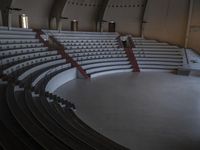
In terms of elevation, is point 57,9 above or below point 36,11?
above

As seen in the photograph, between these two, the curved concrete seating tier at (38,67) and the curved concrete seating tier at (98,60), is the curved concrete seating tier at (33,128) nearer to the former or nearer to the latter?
the curved concrete seating tier at (38,67)

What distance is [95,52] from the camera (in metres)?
16.1

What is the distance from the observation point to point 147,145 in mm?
5840

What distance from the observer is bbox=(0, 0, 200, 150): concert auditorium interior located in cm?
534

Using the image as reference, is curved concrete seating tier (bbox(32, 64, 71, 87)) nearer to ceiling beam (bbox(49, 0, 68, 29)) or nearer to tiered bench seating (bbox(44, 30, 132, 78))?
tiered bench seating (bbox(44, 30, 132, 78))

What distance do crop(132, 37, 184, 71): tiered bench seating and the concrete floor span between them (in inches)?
133

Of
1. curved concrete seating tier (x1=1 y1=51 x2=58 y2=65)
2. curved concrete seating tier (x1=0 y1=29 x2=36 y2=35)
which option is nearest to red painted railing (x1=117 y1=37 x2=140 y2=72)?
curved concrete seating tier (x1=1 y1=51 x2=58 y2=65)

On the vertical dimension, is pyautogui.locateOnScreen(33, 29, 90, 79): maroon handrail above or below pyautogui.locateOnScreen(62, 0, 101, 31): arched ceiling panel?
below

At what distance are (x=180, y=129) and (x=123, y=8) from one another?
14211 mm

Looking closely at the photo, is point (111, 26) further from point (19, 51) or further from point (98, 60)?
point (19, 51)

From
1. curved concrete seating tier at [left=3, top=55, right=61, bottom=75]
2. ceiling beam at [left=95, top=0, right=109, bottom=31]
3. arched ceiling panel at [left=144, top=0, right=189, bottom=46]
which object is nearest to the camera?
curved concrete seating tier at [left=3, top=55, right=61, bottom=75]

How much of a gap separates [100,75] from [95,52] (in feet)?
7.38

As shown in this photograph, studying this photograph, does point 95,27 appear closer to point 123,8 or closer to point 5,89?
point 123,8

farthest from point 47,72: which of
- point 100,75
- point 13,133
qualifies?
point 13,133
